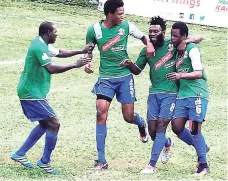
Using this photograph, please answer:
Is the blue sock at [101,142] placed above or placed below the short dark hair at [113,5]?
below

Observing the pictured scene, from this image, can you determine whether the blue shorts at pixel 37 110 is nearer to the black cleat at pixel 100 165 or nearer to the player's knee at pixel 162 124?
the black cleat at pixel 100 165

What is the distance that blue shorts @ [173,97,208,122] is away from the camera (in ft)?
27.6

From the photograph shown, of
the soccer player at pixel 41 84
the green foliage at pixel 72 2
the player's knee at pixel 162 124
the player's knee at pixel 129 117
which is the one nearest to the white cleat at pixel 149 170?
the player's knee at pixel 162 124

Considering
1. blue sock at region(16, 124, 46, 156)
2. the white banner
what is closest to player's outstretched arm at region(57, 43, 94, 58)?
blue sock at region(16, 124, 46, 156)

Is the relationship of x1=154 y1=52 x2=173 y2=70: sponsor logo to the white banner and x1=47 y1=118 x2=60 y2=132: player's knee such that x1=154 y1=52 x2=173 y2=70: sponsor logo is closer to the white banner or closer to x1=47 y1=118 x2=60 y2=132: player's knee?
x1=47 y1=118 x2=60 y2=132: player's knee

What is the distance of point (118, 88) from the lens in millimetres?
8953

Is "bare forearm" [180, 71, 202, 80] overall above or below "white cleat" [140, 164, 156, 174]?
above

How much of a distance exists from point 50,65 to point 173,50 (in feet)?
5.26

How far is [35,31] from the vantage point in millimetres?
21344

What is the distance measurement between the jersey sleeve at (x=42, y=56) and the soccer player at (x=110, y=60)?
858mm

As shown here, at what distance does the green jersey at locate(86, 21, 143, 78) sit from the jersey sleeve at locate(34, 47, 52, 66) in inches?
34.1

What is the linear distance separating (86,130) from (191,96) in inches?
116

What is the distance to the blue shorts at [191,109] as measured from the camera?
8.41 meters

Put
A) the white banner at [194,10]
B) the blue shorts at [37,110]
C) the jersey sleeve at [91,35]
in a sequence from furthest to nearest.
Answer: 1. the white banner at [194,10]
2. the jersey sleeve at [91,35]
3. the blue shorts at [37,110]
